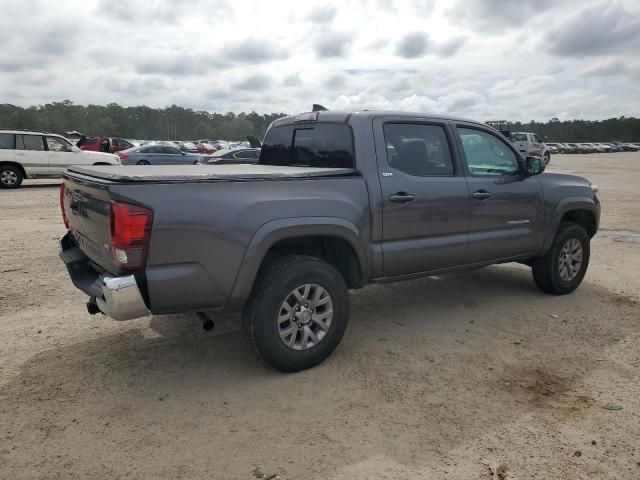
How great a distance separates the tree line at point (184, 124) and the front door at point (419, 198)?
8483cm

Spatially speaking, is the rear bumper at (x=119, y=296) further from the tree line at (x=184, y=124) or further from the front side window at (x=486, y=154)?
the tree line at (x=184, y=124)

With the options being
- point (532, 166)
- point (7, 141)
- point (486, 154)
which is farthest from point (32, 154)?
point (532, 166)

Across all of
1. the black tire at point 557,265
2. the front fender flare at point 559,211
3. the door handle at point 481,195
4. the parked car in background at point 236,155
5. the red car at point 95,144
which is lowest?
the black tire at point 557,265

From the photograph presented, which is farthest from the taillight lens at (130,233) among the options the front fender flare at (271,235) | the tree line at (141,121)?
the tree line at (141,121)

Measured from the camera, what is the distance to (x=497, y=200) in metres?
4.68

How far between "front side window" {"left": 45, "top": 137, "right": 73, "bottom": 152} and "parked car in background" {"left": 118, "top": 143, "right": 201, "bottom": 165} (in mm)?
3423

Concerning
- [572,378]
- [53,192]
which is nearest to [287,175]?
[572,378]

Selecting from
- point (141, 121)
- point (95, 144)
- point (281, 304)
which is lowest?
point (281, 304)

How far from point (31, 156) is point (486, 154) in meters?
15.0

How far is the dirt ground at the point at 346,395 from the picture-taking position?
2598 millimetres

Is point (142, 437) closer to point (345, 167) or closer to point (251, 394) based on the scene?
point (251, 394)

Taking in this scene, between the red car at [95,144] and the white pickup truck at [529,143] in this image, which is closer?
the red car at [95,144]

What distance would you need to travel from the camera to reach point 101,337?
4164 millimetres

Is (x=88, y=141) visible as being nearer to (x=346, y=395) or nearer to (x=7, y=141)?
(x=7, y=141)
